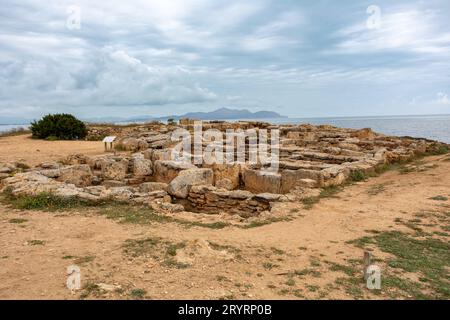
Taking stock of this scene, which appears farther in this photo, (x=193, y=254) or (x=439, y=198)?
(x=439, y=198)

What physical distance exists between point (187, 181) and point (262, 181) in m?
2.58

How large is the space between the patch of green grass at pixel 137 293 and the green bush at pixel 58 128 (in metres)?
22.0

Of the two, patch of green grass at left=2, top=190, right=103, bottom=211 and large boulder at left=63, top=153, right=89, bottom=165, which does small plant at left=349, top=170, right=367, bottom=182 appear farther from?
large boulder at left=63, top=153, right=89, bottom=165

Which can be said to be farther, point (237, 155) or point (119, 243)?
point (237, 155)

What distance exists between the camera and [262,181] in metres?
11.0

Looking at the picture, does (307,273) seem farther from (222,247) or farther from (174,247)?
(174,247)

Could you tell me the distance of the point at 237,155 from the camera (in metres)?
13.6

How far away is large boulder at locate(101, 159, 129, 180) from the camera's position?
1212 centimetres

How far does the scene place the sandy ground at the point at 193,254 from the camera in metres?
4.24

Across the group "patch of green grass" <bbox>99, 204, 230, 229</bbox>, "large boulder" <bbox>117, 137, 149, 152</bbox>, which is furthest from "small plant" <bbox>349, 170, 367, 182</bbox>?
"large boulder" <bbox>117, 137, 149, 152</bbox>

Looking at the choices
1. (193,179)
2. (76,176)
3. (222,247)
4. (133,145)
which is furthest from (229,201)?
(133,145)
